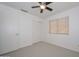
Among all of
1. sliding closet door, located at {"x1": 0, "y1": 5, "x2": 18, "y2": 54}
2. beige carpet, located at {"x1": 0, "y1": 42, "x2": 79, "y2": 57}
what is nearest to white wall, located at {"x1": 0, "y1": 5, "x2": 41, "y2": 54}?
sliding closet door, located at {"x1": 0, "y1": 5, "x2": 18, "y2": 54}

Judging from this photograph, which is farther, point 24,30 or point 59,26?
point 59,26

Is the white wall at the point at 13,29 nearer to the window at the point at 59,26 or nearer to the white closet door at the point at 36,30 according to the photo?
the white closet door at the point at 36,30

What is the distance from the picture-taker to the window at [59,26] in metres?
4.97

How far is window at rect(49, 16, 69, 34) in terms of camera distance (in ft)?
16.3

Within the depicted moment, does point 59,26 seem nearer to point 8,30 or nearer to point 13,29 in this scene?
point 13,29

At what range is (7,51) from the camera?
380 cm

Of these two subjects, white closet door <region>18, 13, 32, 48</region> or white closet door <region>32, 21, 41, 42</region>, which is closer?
white closet door <region>18, 13, 32, 48</region>

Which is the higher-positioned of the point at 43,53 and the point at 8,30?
the point at 8,30

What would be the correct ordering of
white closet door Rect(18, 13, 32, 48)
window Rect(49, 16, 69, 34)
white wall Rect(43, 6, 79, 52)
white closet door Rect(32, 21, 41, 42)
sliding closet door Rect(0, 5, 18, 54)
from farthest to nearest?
white closet door Rect(32, 21, 41, 42) → window Rect(49, 16, 69, 34) → white closet door Rect(18, 13, 32, 48) → white wall Rect(43, 6, 79, 52) → sliding closet door Rect(0, 5, 18, 54)

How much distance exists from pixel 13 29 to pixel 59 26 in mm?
3025

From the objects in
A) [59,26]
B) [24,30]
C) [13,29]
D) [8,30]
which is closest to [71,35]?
[59,26]

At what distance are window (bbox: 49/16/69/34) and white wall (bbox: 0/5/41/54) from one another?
1.79 meters

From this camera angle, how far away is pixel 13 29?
4.18 metres

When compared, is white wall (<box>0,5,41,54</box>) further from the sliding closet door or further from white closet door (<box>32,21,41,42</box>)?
white closet door (<box>32,21,41,42</box>)
